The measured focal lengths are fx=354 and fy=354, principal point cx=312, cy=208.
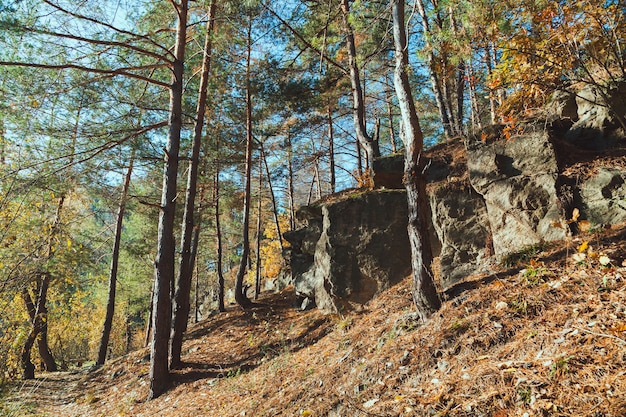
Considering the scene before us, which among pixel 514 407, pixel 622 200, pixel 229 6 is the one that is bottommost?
pixel 514 407

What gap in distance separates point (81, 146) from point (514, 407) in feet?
26.2

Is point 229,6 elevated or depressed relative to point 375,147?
elevated

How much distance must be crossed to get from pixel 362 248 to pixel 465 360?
4888 mm

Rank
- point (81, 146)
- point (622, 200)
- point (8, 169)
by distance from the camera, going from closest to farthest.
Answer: point (622, 200) < point (8, 169) < point (81, 146)

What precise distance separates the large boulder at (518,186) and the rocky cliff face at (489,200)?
0.02 meters

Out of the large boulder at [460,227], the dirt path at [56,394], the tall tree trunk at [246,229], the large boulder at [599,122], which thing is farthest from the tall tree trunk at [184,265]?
the large boulder at [599,122]

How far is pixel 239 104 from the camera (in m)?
13.8

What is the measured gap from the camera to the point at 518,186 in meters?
5.95

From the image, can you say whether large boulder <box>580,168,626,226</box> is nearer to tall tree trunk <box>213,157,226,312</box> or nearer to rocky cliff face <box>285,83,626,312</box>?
rocky cliff face <box>285,83,626,312</box>

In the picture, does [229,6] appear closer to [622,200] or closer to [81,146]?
[81,146]

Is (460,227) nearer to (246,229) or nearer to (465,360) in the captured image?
(465,360)

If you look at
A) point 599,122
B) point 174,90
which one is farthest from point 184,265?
point 599,122

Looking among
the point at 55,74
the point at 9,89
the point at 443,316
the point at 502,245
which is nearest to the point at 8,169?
the point at 9,89

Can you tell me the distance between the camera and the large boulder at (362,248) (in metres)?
7.93
